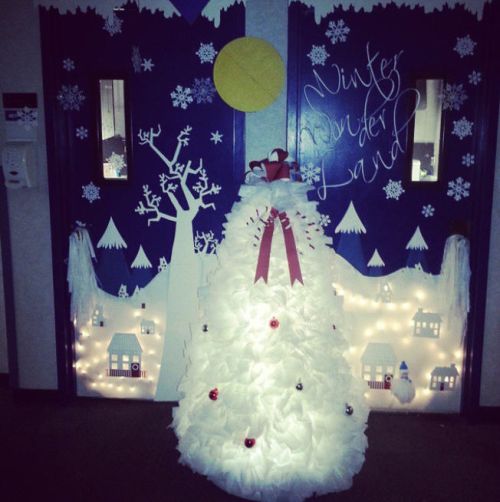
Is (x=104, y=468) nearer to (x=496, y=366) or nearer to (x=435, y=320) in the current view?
(x=435, y=320)

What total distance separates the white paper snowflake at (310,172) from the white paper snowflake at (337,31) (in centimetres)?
86

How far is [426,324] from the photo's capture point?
11.0ft

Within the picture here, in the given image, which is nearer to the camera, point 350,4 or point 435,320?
point 350,4

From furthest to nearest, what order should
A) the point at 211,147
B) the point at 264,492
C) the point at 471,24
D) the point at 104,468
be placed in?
the point at 211,147, the point at 471,24, the point at 104,468, the point at 264,492

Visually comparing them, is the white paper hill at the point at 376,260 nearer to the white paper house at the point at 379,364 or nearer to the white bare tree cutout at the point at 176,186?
the white paper house at the point at 379,364

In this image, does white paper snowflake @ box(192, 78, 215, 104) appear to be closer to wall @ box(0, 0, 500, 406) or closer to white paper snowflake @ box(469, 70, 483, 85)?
wall @ box(0, 0, 500, 406)

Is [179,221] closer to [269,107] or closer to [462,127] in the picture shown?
[269,107]

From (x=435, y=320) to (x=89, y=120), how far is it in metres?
2.95

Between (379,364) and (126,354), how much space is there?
6.35ft

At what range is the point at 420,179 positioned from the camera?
3250 mm

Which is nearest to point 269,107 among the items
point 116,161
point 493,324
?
point 116,161

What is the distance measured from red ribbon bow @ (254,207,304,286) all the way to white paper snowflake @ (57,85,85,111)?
181 centimetres

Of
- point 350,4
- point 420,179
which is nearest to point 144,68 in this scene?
point 350,4

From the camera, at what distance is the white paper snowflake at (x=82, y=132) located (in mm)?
3299
